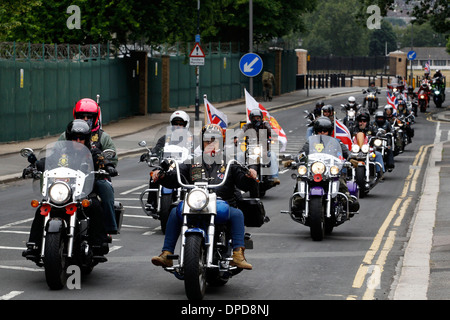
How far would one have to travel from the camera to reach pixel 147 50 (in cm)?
4631

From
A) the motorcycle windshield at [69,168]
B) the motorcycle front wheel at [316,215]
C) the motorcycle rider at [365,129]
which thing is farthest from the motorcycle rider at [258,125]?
the motorcycle windshield at [69,168]

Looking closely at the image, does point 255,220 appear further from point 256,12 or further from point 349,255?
point 256,12

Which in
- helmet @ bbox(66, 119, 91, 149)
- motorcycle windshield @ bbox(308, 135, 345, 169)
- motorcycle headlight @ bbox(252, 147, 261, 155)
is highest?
helmet @ bbox(66, 119, 91, 149)

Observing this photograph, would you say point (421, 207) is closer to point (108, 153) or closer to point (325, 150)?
point (325, 150)

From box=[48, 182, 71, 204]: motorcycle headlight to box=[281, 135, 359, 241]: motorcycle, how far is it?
5.17m

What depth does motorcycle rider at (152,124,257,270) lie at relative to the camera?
10586 millimetres

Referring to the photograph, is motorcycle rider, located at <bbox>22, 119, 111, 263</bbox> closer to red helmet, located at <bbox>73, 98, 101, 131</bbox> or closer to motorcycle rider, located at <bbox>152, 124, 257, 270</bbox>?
red helmet, located at <bbox>73, 98, 101, 131</bbox>

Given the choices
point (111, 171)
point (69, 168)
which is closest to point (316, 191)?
point (111, 171)

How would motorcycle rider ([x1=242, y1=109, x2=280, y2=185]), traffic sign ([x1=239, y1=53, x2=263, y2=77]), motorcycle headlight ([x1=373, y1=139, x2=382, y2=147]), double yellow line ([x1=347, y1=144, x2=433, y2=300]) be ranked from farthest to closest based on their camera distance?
traffic sign ([x1=239, y1=53, x2=263, y2=77]), motorcycle headlight ([x1=373, y1=139, x2=382, y2=147]), motorcycle rider ([x1=242, y1=109, x2=280, y2=185]), double yellow line ([x1=347, y1=144, x2=433, y2=300])

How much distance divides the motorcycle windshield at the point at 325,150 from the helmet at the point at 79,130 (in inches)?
189

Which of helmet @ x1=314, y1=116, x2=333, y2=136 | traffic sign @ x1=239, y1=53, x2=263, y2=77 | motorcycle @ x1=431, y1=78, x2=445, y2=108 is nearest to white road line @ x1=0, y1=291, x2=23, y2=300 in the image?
helmet @ x1=314, y1=116, x2=333, y2=136

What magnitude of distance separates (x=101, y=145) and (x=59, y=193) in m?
1.81

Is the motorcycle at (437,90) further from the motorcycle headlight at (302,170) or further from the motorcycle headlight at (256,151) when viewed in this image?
the motorcycle headlight at (302,170)

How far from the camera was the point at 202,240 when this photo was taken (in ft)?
33.1
